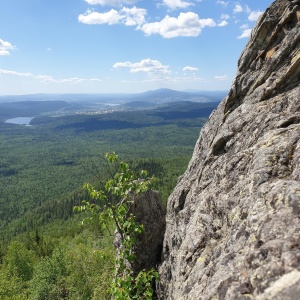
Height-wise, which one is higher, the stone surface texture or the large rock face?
the large rock face

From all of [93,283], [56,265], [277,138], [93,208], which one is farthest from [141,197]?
[56,265]

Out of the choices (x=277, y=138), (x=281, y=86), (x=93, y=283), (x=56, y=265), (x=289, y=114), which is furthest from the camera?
(x=56, y=265)

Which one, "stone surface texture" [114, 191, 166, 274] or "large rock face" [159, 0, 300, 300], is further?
"stone surface texture" [114, 191, 166, 274]

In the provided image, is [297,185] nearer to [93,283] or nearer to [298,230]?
[298,230]

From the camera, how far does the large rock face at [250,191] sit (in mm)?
6723

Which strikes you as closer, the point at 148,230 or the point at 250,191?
the point at 250,191

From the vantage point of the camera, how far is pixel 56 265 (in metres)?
56.0

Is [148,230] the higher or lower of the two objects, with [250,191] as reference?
lower

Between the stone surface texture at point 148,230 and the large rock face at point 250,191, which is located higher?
the large rock face at point 250,191

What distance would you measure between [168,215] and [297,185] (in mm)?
10705

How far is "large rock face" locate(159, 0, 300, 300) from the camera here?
672 centimetres

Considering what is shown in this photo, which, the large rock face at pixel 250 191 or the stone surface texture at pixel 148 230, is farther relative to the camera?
the stone surface texture at pixel 148 230

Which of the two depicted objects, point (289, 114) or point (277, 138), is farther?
point (289, 114)

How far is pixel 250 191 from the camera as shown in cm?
921
